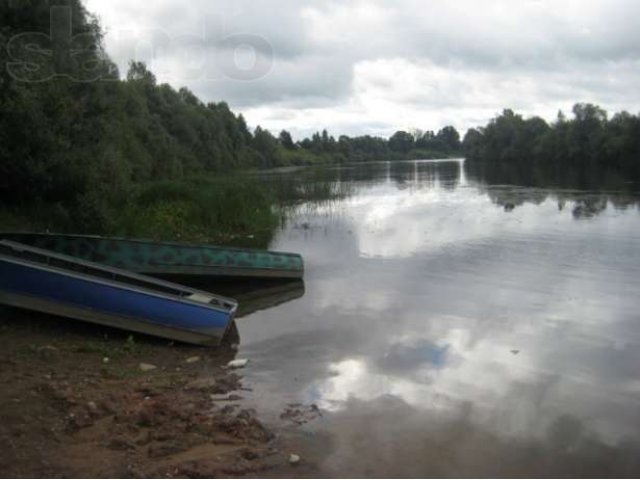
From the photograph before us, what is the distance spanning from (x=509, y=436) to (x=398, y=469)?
1389 mm

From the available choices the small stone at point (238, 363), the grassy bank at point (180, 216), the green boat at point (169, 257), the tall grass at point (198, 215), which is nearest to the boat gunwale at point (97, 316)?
the small stone at point (238, 363)

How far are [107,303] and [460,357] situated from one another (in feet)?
15.7

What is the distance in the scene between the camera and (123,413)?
590cm

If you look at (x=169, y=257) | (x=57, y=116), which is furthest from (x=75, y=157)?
(x=169, y=257)

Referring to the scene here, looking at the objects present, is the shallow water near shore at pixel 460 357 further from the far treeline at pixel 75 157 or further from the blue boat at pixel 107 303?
the far treeline at pixel 75 157

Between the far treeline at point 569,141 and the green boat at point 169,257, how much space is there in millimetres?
44197

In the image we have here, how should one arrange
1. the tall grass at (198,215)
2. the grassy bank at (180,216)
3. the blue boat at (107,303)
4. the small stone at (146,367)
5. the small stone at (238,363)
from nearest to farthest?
the small stone at (146,367) → the small stone at (238,363) → the blue boat at (107,303) → the grassy bank at (180,216) → the tall grass at (198,215)

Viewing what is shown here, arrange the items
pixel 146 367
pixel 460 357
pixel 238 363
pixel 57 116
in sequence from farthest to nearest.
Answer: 1. pixel 57 116
2. pixel 460 357
3. pixel 238 363
4. pixel 146 367

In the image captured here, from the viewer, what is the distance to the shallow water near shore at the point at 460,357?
18.7 feet

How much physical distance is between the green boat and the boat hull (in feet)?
9.12

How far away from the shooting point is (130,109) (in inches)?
1597

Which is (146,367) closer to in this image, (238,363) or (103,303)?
(238,363)

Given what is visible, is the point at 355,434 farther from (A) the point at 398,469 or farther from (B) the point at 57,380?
(B) the point at 57,380

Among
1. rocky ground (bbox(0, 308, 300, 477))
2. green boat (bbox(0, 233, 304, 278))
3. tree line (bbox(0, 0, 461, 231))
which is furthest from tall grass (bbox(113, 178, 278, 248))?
rocky ground (bbox(0, 308, 300, 477))
